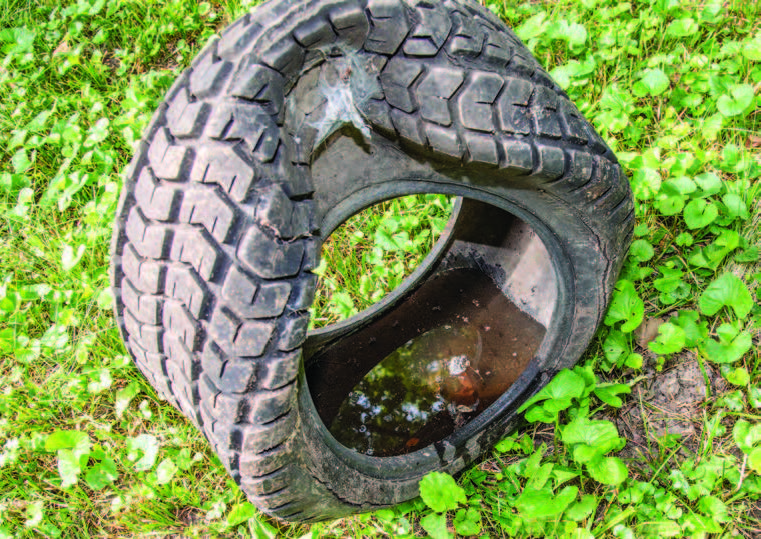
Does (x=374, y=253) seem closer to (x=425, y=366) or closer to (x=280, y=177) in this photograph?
(x=425, y=366)

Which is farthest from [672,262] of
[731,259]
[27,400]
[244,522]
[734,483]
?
[27,400]

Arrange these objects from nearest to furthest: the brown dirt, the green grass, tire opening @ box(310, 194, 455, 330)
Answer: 1. the green grass
2. the brown dirt
3. tire opening @ box(310, 194, 455, 330)

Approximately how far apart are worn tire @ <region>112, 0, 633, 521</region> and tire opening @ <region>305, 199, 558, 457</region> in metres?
0.43

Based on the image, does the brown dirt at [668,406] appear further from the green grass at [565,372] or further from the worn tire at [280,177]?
the worn tire at [280,177]

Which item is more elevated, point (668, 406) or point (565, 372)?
point (565, 372)

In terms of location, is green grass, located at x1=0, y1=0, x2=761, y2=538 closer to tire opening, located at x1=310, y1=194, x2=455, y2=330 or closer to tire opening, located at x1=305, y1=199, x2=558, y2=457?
tire opening, located at x1=310, y1=194, x2=455, y2=330

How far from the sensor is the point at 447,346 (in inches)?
84.4

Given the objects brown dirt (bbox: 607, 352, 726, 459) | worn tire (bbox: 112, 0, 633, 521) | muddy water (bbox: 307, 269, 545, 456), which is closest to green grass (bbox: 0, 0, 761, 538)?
brown dirt (bbox: 607, 352, 726, 459)

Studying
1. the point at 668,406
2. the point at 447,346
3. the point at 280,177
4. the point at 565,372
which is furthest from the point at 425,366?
the point at 280,177

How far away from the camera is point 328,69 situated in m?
1.27

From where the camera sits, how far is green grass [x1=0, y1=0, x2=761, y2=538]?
1.77 meters

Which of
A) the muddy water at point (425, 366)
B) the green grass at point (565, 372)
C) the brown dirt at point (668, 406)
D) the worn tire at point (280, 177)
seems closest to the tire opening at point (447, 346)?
the muddy water at point (425, 366)

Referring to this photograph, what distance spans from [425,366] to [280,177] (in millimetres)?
1066

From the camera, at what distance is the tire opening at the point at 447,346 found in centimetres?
198
